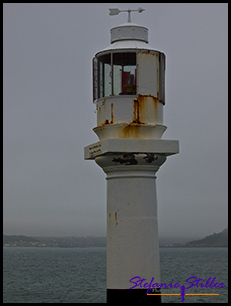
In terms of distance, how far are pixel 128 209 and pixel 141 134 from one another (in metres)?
1.39

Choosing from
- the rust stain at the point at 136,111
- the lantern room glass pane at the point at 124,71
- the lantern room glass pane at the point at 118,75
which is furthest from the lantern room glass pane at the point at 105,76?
the rust stain at the point at 136,111

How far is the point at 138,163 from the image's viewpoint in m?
11.6

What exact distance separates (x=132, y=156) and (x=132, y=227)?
4.22 ft

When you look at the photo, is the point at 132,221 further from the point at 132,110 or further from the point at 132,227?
the point at 132,110

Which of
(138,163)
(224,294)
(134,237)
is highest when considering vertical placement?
(138,163)

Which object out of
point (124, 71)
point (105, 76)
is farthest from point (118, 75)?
point (105, 76)

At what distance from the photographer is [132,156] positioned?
1153 cm

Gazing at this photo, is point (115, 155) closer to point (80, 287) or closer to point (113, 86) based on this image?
point (113, 86)

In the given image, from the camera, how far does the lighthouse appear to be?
11.5 metres

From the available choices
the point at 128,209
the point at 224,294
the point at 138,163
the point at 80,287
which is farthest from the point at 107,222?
the point at 80,287

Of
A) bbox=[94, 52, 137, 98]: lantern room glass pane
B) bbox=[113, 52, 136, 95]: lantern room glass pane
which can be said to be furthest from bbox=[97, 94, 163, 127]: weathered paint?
bbox=[113, 52, 136, 95]: lantern room glass pane

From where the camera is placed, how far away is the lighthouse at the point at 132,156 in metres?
11.5

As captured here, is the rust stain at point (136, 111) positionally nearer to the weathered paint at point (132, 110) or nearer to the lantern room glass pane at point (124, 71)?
the weathered paint at point (132, 110)

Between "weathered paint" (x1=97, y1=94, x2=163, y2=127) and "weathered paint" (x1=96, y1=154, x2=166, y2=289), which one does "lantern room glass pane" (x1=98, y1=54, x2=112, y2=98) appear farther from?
"weathered paint" (x1=96, y1=154, x2=166, y2=289)
